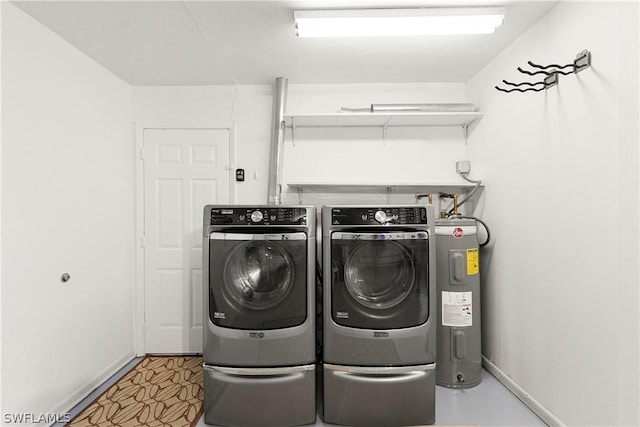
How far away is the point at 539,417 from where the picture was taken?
193 centimetres

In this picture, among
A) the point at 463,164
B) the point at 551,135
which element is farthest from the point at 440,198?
the point at 551,135

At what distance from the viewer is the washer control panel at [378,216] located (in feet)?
6.31

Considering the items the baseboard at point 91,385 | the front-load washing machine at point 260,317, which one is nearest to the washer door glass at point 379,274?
the front-load washing machine at point 260,317

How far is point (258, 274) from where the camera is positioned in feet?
6.47

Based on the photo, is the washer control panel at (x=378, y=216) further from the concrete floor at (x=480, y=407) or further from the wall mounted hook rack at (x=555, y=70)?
the concrete floor at (x=480, y=407)

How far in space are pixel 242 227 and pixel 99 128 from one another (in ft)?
4.92

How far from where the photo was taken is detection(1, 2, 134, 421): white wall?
1753 millimetres

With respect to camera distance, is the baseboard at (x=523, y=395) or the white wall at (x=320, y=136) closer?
the baseboard at (x=523, y=395)

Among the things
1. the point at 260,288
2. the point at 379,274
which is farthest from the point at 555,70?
the point at 260,288

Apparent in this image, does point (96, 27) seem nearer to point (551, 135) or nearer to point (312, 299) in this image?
point (312, 299)

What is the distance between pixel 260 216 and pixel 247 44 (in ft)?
4.02

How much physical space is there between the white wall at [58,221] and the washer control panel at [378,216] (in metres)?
1.74

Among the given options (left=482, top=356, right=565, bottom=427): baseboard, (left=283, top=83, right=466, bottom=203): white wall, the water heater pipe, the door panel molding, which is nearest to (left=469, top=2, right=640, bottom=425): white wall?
(left=482, top=356, right=565, bottom=427): baseboard

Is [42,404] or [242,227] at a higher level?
[242,227]
